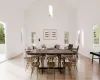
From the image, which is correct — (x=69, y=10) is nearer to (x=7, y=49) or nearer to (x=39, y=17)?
(x=39, y=17)

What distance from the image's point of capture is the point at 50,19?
15047 millimetres

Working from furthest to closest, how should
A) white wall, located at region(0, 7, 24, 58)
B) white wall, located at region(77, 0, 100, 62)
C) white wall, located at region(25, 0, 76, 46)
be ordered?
white wall, located at region(25, 0, 76, 46) < white wall, located at region(0, 7, 24, 58) < white wall, located at region(77, 0, 100, 62)

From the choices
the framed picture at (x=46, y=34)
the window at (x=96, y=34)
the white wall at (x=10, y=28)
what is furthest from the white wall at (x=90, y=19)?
the white wall at (x=10, y=28)

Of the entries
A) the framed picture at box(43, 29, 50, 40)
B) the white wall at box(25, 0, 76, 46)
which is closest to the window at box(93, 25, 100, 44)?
the white wall at box(25, 0, 76, 46)

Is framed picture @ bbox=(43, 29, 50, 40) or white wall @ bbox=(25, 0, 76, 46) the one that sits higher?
white wall @ bbox=(25, 0, 76, 46)

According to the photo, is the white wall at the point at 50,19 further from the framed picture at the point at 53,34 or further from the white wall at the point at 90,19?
the white wall at the point at 90,19

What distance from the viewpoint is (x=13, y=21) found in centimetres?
1100

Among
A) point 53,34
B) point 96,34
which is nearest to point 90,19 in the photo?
point 96,34

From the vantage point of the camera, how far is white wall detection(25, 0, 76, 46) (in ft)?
49.2

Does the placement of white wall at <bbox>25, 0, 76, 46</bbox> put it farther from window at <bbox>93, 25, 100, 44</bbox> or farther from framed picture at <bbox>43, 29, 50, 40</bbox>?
window at <bbox>93, 25, 100, 44</bbox>

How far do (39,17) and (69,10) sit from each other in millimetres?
2724

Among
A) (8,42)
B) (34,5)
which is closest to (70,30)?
(34,5)

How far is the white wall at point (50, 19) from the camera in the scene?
15.0m

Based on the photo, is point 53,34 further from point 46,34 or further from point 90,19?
point 90,19
